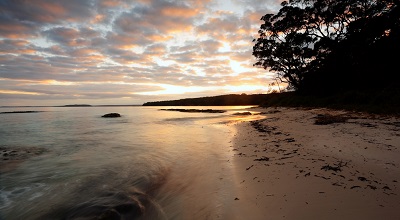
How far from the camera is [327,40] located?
27156 millimetres

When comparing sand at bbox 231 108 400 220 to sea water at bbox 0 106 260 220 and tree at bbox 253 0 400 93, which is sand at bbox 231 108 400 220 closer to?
sea water at bbox 0 106 260 220

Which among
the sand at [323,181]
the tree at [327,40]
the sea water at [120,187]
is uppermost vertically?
the tree at [327,40]

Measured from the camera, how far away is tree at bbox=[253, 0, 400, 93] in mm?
21922

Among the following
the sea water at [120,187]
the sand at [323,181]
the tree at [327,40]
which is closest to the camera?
the sand at [323,181]

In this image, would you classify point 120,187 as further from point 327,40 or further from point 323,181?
point 327,40

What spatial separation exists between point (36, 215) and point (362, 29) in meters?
28.9

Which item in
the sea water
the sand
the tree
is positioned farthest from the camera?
the tree

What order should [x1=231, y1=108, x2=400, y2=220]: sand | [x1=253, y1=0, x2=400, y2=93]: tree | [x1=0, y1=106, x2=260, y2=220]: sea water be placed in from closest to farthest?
[x1=231, y1=108, x2=400, y2=220]: sand
[x1=0, y1=106, x2=260, y2=220]: sea water
[x1=253, y1=0, x2=400, y2=93]: tree

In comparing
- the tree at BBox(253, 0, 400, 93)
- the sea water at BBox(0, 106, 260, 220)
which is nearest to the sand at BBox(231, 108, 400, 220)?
the sea water at BBox(0, 106, 260, 220)

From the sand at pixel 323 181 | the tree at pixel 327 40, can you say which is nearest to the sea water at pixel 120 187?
the sand at pixel 323 181

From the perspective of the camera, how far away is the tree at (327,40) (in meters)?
21.9

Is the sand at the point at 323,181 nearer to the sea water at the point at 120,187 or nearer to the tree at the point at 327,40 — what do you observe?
the sea water at the point at 120,187

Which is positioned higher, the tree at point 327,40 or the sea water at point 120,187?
the tree at point 327,40

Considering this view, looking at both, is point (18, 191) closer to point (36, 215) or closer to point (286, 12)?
point (36, 215)
